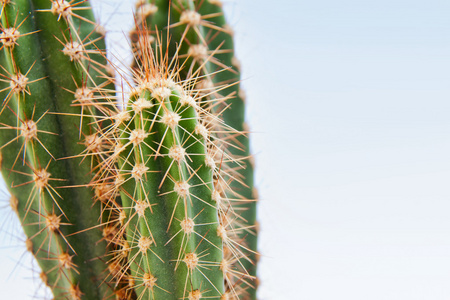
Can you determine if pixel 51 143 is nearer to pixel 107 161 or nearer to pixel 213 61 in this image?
pixel 107 161

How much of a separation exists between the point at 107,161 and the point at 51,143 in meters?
0.13

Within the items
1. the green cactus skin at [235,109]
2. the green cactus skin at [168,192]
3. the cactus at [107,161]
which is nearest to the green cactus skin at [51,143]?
the cactus at [107,161]

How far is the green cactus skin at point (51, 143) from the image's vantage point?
2.53ft

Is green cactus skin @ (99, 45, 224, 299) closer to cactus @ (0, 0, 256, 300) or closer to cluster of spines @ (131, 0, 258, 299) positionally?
cactus @ (0, 0, 256, 300)

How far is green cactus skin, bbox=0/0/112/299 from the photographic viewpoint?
77 centimetres

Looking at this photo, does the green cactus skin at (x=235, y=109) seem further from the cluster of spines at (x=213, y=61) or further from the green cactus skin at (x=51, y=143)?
the green cactus skin at (x=51, y=143)

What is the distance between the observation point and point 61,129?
0.81 metres

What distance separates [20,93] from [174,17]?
13.9 inches

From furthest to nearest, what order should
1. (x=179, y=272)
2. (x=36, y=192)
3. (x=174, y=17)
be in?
1. (x=174, y=17)
2. (x=36, y=192)
3. (x=179, y=272)

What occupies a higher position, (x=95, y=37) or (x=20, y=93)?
(x=95, y=37)

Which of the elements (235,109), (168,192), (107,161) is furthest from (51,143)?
(235,109)

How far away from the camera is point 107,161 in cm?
77

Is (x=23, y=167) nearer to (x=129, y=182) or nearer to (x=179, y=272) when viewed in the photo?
(x=129, y=182)

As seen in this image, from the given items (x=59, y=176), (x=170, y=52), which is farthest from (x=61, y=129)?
(x=170, y=52)
